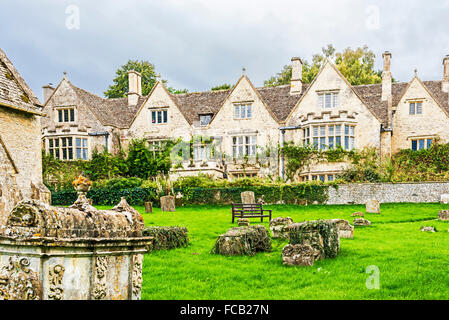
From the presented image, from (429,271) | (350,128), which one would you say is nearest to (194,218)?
(429,271)

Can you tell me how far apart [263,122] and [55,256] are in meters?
31.7

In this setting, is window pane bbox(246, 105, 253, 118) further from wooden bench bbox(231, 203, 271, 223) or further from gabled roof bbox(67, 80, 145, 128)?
wooden bench bbox(231, 203, 271, 223)

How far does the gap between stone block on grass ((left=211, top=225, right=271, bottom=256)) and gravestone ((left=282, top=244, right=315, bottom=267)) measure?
56.5 inches

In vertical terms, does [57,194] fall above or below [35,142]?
below

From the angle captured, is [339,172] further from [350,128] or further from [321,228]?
[321,228]

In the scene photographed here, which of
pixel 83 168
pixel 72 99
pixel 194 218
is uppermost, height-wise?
pixel 72 99

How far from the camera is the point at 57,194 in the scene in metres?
31.1

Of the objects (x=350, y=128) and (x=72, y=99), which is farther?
(x=72, y=99)

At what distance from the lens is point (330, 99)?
34.5m

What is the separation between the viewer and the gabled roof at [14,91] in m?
19.1

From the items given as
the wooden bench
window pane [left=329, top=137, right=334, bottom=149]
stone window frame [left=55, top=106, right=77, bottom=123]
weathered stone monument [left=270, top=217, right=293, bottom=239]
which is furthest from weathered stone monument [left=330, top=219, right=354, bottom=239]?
stone window frame [left=55, top=106, right=77, bottom=123]

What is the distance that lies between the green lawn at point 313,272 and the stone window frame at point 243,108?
22.6 m

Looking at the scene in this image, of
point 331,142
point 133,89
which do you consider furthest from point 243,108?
point 133,89
